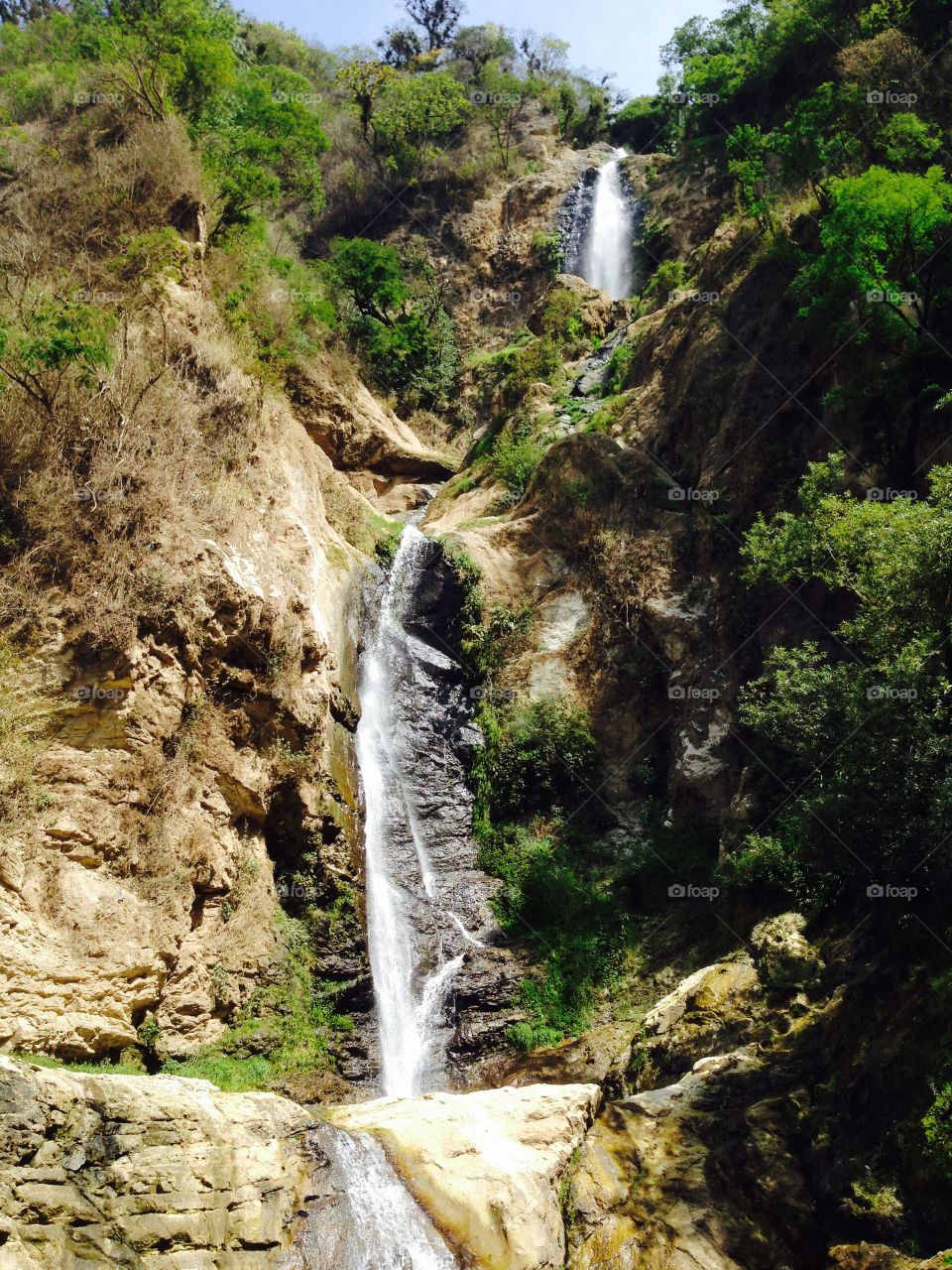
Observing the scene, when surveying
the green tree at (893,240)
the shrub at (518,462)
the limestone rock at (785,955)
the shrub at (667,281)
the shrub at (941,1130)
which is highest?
the shrub at (667,281)

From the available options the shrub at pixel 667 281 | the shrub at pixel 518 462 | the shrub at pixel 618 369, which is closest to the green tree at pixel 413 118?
the shrub at pixel 667 281

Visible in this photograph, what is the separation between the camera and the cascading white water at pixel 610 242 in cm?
3622

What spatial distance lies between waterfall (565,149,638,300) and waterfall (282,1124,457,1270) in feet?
110

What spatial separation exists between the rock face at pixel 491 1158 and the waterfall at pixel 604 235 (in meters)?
32.4

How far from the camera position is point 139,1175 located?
7.26m

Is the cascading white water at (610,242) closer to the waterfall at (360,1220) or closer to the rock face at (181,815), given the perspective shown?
the rock face at (181,815)

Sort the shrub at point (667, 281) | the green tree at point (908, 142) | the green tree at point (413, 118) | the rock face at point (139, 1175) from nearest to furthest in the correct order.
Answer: the rock face at point (139, 1175) → the green tree at point (908, 142) → the shrub at point (667, 281) → the green tree at point (413, 118)

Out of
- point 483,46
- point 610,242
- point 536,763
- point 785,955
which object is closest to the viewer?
point 785,955

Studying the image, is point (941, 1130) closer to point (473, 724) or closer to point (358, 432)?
point (473, 724)

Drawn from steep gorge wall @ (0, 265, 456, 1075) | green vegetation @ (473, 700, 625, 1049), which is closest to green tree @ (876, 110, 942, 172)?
green vegetation @ (473, 700, 625, 1049)

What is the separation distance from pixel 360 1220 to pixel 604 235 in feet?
125

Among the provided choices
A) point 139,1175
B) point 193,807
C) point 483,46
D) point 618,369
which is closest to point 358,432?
point 618,369

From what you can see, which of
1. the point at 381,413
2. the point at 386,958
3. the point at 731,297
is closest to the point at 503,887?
the point at 386,958

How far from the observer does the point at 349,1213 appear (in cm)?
835
